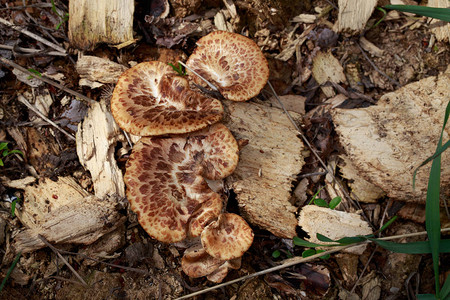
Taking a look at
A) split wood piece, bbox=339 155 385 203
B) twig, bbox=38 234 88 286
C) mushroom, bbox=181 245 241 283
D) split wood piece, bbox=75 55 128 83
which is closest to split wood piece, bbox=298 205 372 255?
split wood piece, bbox=339 155 385 203

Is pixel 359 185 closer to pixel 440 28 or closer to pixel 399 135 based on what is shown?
pixel 399 135

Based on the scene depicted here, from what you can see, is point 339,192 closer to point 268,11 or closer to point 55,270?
point 268,11

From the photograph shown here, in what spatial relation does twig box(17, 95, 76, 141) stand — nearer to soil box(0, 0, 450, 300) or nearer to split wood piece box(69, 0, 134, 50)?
soil box(0, 0, 450, 300)

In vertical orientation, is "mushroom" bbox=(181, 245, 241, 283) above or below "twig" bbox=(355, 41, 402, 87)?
below

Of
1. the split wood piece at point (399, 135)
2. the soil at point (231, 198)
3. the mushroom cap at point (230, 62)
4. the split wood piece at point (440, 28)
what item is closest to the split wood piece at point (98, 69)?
the soil at point (231, 198)

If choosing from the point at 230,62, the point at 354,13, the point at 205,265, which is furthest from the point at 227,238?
the point at 354,13

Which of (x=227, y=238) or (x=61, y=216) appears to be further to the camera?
(x=61, y=216)

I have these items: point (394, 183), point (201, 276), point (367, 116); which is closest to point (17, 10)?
point (201, 276)
